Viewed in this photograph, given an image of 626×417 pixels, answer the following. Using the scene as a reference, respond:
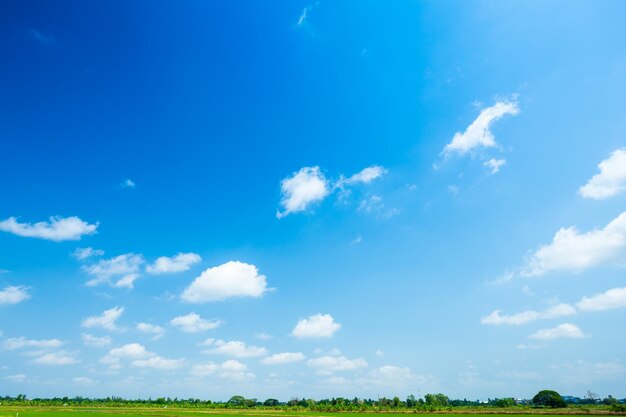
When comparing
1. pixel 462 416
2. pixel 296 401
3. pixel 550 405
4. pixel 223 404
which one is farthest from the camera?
pixel 296 401

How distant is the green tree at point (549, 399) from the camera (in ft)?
403

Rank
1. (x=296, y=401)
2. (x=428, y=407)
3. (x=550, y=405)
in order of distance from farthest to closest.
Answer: (x=296, y=401) → (x=550, y=405) → (x=428, y=407)

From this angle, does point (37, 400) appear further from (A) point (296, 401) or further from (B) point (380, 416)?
(B) point (380, 416)

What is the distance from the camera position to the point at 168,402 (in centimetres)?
17588

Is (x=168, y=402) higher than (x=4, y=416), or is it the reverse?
(x=4, y=416)

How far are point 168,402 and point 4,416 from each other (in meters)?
125

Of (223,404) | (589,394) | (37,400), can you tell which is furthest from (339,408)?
(37,400)

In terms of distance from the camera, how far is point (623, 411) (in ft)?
→ 286

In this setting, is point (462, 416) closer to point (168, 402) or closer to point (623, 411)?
point (623, 411)

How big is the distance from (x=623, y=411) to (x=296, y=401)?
124 m

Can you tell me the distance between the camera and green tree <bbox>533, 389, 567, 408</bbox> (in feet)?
403

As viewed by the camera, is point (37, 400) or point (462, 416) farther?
point (37, 400)

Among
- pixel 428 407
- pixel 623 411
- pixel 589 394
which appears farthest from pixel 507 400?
pixel 589 394

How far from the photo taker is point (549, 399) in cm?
12962
